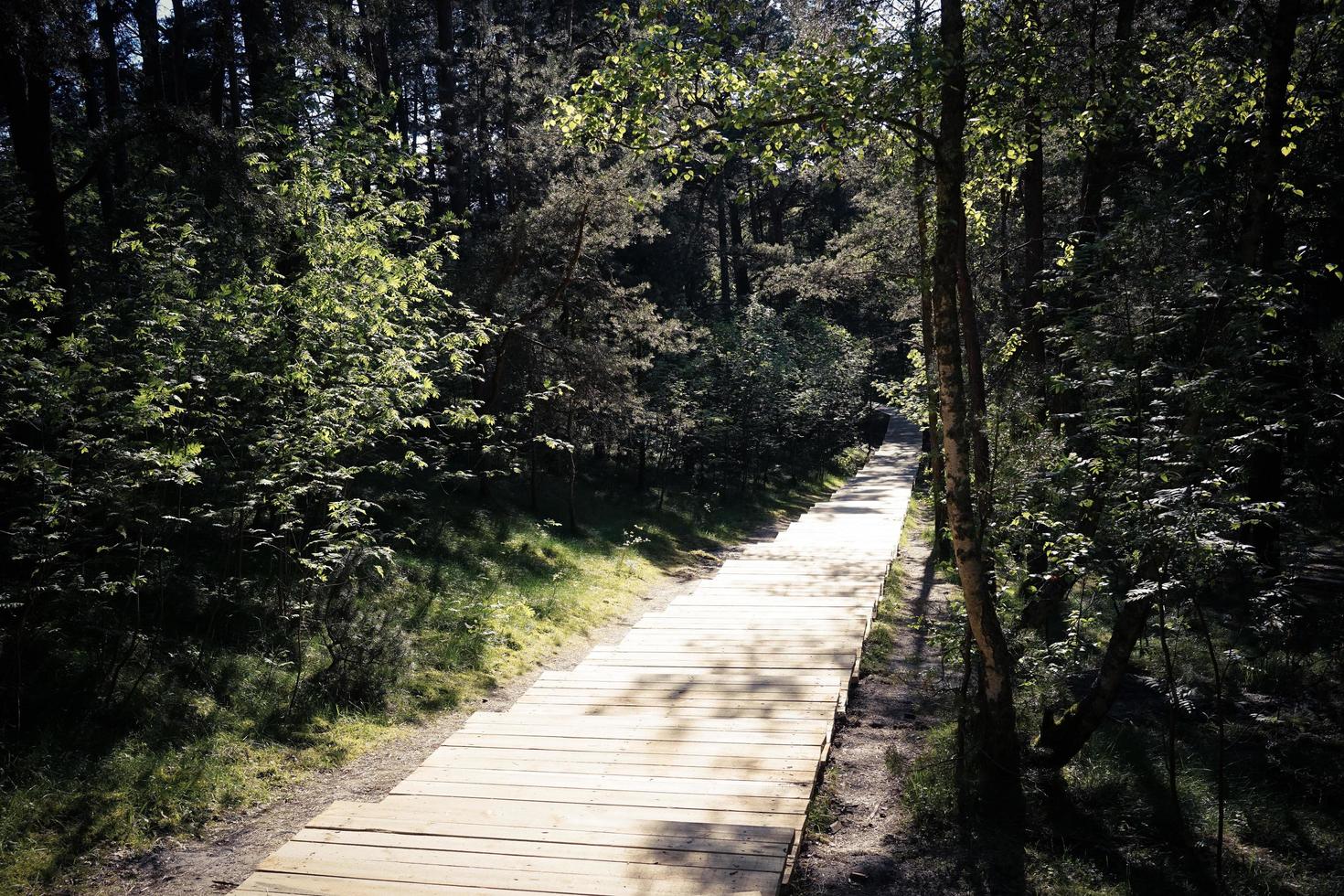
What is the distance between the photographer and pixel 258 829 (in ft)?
17.3

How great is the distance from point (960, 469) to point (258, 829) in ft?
15.7

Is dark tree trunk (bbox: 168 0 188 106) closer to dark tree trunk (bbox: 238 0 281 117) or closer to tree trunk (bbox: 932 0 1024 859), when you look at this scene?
dark tree trunk (bbox: 238 0 281 117)

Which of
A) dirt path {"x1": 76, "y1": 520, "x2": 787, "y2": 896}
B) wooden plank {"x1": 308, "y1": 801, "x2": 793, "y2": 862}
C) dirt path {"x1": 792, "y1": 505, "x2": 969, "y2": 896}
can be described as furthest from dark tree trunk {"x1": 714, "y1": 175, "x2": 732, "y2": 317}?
wooden plank {"x1": 308, "y1": 801, "x2": 793, "y2": 862}

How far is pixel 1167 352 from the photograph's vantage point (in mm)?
5469

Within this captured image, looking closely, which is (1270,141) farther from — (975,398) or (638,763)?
(638,763)

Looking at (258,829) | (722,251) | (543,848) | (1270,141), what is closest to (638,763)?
(543,848)

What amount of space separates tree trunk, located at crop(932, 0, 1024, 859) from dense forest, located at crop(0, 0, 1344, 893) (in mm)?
27

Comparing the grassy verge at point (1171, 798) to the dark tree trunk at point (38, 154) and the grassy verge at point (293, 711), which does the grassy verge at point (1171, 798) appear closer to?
the grassy verge at point (293, 711)

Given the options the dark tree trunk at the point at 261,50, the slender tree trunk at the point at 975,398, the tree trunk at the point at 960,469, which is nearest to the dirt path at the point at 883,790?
the tree trunk at the point at 960,469

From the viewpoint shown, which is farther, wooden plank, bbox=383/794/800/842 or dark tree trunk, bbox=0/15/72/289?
dark tree trunk, bbox=0/15/72/289

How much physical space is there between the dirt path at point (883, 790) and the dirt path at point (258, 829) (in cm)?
302

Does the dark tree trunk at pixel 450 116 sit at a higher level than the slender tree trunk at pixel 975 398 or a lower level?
higher

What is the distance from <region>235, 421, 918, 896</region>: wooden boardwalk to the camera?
390 centimetres

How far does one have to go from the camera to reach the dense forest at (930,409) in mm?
4980
